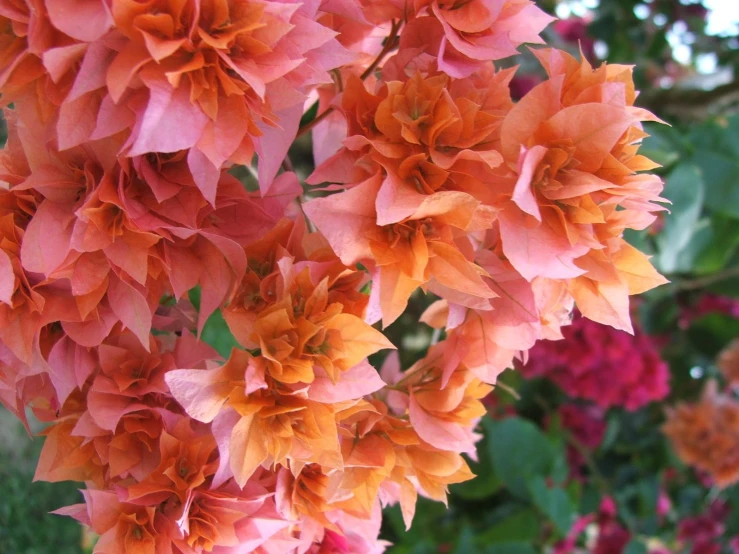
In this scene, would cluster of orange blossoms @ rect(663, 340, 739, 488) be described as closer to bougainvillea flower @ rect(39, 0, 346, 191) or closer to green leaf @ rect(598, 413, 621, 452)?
green leaf @ rect(598, 413, 621, 452)

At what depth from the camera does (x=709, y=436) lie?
4.42ft

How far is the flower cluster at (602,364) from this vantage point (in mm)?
1099

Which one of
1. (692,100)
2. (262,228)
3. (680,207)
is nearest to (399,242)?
(262,228)

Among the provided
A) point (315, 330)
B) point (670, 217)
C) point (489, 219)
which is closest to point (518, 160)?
point (489, 219)

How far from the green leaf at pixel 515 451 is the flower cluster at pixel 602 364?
10 cm

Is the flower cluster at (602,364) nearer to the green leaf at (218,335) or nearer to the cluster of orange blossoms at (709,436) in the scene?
the cluster of orange blossoms at (709,436)

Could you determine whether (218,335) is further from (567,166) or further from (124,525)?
(567,166)

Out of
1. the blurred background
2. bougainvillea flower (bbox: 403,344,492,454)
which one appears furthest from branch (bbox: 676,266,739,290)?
bougainvillea flower (bbox: 403,344,492,454)

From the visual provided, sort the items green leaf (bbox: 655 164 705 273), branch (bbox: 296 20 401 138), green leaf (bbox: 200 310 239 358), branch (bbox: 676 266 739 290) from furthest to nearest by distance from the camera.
Result: 1. branch (bbox: 676 266 739 290)
2. green leaf (bbox: 655 164 705 273)
3. green leaf (bbox: 200 310 239 358)
4. branch (bbox: 296 20 401 138)

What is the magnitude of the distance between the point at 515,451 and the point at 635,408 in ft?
0.77

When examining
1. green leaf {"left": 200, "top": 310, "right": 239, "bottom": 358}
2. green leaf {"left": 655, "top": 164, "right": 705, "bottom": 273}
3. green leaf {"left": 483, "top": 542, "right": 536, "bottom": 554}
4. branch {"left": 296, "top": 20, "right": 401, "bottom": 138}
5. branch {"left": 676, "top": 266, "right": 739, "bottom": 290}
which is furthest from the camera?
branch {"left": 676, "top": 266, "right": 739, "bottom": 290}

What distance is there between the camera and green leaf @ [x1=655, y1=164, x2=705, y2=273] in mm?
880

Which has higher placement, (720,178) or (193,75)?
(193,75)

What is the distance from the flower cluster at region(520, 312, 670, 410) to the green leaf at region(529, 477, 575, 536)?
0.18 m
